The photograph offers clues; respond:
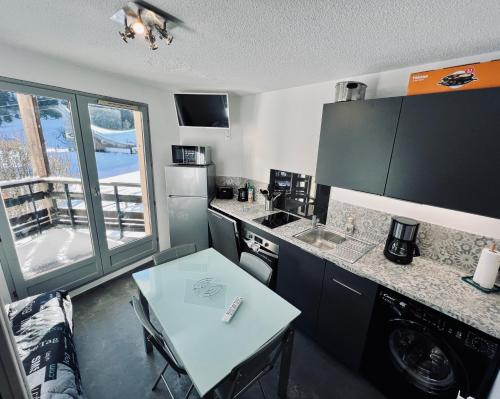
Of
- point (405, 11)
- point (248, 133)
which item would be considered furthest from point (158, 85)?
point (405, 11)

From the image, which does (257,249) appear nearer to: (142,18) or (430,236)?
(430,236)

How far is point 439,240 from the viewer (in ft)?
5.30

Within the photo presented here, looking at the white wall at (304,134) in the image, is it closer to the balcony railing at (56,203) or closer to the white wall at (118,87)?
the white wall at (118,87)

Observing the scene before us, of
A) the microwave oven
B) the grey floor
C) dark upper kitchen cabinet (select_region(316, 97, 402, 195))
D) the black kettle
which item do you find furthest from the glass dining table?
the microwave oven

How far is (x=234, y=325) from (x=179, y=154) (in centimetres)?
226

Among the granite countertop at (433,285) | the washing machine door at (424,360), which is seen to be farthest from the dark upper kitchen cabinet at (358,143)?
the washing machine door at (424,360)

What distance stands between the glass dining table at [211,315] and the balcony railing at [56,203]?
1.35 m

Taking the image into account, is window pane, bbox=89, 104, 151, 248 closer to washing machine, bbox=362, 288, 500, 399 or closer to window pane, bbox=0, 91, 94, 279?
window pane, bbox=0, 91, 94, 279

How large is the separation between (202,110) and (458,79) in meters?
2.40

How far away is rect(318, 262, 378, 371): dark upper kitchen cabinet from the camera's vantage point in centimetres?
151

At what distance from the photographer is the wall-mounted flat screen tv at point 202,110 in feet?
8.87

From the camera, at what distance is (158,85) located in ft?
8.66

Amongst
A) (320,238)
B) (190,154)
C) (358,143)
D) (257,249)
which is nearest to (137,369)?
(257,249)

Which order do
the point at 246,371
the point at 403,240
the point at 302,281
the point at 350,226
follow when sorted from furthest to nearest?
1. the point at 350,226
2. the point at 302,281
3. the point at 403,240
4. the point at 246,371
